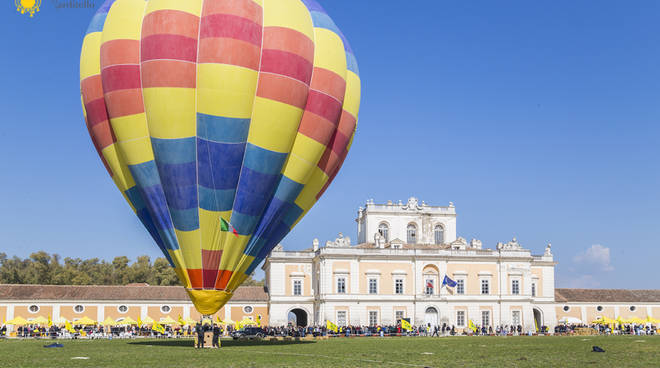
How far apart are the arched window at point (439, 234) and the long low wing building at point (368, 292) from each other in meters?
2.88

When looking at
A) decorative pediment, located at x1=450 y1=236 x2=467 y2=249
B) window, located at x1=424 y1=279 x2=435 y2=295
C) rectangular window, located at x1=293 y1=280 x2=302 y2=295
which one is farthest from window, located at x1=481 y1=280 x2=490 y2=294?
rectangular window, located at x1=293 y1=280 x2=302 y2=295

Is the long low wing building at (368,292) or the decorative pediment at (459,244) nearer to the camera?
the long low wing building at (368,292)

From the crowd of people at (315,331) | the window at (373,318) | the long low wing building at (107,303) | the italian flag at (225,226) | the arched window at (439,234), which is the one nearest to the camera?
the italian flag at (225,226)

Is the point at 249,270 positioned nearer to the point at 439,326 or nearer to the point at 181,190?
the point at 181,190

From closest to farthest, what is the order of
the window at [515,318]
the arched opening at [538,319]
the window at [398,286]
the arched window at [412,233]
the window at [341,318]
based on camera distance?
the window at [341,318] → the window at [398,286] → the window at [515,318] → the arched opening at [538,319] → the arched window at [412,233]

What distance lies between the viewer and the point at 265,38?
57.6 ft

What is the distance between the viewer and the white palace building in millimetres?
48531

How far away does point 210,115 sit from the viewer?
17.3 metres

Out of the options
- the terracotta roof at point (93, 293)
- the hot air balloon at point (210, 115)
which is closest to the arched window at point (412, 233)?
the terracotta roof at point (93, 293)

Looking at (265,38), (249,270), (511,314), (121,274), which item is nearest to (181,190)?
(249,270)

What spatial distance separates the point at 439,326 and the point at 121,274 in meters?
35.8

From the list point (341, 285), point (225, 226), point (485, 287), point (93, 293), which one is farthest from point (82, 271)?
point (225, 226)

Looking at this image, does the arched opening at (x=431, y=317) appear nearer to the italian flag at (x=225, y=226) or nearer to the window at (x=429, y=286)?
the window at (x=429, y=286)

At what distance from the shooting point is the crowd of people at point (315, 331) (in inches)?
1590
